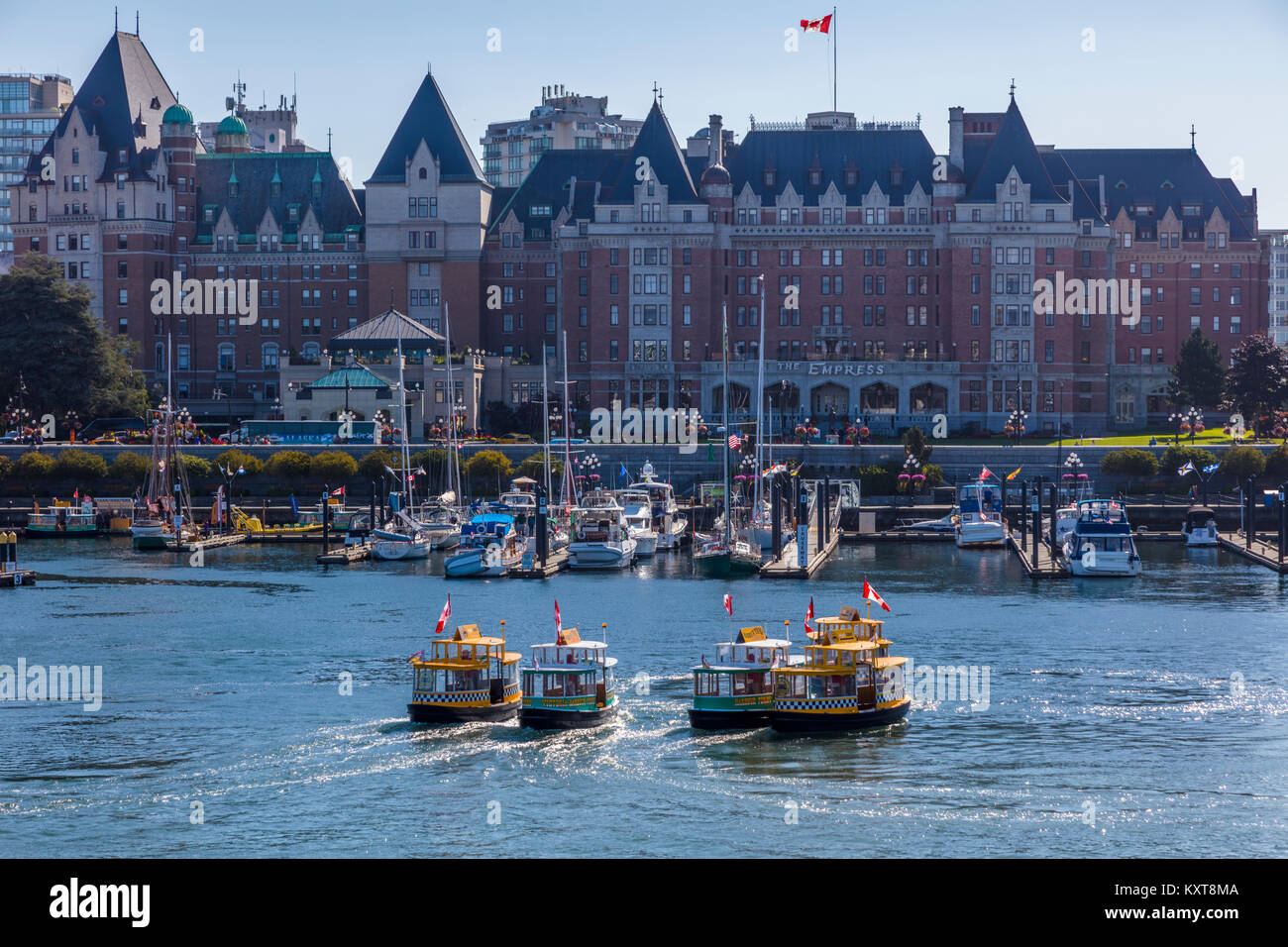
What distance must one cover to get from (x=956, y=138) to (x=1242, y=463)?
4929cm

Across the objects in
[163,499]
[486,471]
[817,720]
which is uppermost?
[486,471]

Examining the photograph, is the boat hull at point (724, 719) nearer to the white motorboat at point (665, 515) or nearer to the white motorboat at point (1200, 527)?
the white motorboat at point (665, 515)

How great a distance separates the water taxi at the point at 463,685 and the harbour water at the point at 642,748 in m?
1.11

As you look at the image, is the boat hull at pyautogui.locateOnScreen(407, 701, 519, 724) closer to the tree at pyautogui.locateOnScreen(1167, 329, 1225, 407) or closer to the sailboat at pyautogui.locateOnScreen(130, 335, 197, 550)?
the sailboat at pyautogui.locateOnScreen(130, 335, 197, 550)

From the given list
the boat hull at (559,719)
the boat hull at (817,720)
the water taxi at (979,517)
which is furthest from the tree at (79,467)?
the boat hull at (817,720)

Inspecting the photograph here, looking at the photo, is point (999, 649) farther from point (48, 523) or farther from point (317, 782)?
point (48, 523)

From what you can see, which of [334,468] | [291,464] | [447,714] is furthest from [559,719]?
[291,464]

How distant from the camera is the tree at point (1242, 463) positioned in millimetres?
123062

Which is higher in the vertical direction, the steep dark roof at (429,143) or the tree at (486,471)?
the steep dark roof at (429,143)

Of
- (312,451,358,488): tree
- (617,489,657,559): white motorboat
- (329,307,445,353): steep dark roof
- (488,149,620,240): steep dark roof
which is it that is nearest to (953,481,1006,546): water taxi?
(617,489,657,559): white motorboat

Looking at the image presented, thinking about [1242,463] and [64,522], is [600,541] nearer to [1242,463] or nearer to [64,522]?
[64,522]

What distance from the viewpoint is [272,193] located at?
17838 cm

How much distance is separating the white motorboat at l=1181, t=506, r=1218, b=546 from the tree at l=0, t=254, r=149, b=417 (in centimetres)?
8888
